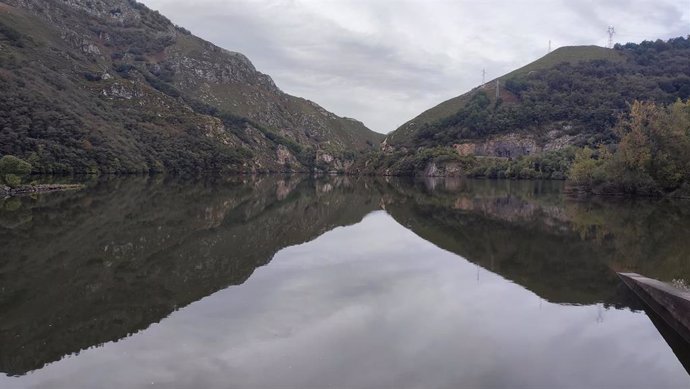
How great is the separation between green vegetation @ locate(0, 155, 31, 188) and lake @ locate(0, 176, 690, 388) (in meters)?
32.3

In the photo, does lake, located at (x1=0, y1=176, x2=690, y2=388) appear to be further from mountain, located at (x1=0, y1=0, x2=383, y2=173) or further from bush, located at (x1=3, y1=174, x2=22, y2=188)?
mountain, located at (x1=0, y1=0, x2=383, y2=173)

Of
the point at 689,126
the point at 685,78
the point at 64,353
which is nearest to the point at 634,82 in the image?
the point at 685,78

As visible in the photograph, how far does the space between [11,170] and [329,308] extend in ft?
220

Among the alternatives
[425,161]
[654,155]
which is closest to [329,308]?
[654,155]

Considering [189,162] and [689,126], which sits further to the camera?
[189,162]

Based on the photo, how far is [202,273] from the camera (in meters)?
20.0

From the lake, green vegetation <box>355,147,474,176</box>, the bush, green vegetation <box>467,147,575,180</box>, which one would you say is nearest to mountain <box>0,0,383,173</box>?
the bush

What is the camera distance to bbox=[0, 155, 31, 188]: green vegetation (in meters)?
60.1

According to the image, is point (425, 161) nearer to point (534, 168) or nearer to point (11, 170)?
point (534, 168)

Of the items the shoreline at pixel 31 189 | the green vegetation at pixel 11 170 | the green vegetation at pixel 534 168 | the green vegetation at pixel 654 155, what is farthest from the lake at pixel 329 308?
the green vegetation at pixel 534 168

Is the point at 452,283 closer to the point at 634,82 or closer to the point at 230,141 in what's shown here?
the point at 230,141

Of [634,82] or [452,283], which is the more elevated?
[634,82]

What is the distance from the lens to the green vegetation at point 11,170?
6012 cm

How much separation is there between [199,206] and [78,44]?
188 meters
